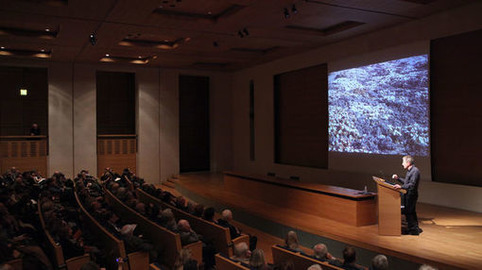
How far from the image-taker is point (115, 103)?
14.4 metres

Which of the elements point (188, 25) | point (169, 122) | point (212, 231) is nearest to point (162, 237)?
point (212, 231)

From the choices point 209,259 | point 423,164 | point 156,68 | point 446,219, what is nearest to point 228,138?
point 156,68

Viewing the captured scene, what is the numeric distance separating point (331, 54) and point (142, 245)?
7528 mm

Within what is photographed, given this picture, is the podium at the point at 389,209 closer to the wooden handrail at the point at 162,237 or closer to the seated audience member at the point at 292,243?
the seated audience member at the point at 292,243

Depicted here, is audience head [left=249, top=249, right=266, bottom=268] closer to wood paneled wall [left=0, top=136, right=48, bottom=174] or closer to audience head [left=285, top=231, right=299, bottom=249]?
audience head [left=285, top=231, right=299, bottom=249]

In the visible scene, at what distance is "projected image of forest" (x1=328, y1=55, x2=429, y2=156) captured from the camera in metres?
8.07

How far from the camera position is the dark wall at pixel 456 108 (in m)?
7.25

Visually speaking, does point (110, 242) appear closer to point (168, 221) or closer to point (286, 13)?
point (168, 221)

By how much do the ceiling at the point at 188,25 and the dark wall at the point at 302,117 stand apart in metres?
0.82

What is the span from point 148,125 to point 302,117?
513cm

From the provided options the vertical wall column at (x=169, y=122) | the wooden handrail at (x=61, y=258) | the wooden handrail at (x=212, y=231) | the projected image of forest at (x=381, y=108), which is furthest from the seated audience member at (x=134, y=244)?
the vertical wall column at (x=169, y=122)

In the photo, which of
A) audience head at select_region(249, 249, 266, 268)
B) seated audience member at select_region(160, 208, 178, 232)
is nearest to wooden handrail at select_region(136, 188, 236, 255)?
seated audience member at select_region(160, 208, 178, 232)

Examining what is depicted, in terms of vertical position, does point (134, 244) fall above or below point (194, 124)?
below

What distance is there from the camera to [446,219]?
21.6 ft
